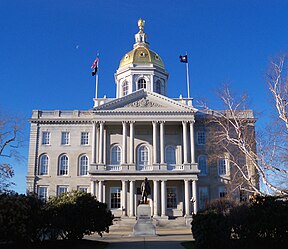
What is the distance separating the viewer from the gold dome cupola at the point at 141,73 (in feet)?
192

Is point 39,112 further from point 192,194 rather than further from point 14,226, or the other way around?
point 14,226

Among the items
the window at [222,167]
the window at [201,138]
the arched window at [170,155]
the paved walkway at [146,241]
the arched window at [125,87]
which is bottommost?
the paved walkway at [146,241]

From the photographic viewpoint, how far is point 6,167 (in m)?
32.9

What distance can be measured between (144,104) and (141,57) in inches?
473

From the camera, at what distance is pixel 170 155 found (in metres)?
51.4

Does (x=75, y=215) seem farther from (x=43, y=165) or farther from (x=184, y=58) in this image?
(x=184, y=58)

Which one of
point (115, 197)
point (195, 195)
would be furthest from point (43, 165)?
point (195, 195)

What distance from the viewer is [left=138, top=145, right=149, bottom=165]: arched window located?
5100cm

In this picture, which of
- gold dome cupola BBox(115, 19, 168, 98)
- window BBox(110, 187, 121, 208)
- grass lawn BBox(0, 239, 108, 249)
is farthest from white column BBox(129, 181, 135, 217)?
grass lawn BBox(0, 239, 108, 249)

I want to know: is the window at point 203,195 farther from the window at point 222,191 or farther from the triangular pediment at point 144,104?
the triangular pediment at point 144,104


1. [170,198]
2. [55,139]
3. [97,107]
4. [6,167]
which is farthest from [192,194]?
[6,167]

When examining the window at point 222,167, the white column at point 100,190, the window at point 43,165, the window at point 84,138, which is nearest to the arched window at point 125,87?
the window at point 84,138

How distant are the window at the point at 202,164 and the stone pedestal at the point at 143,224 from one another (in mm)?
22992

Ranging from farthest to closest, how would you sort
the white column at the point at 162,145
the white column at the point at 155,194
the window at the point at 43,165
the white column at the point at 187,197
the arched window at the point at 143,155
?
the window at the point at 43,165
the arched window at the point at 143,155
the white column at the point at 162,145
the white column at the point at 155,194
the white column at the point at 187,197
